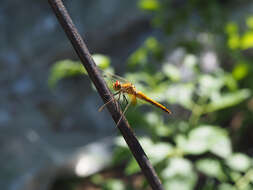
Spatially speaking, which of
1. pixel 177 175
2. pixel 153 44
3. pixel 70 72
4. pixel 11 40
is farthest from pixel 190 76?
pixel 11 40

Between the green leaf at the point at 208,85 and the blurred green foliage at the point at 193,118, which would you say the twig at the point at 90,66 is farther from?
the green leaf at the point at 208,85

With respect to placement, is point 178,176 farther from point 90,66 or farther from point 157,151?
point 90,66

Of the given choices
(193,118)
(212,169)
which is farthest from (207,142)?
(193,118)

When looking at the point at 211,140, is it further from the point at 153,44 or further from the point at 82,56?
the point at 153,44

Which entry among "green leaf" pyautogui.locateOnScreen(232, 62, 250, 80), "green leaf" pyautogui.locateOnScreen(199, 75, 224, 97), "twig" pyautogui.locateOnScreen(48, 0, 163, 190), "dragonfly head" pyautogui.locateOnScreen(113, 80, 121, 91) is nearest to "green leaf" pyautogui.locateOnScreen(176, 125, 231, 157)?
"green leaf" pyautogui.locateOnScreen(199, 75, 224, 97)

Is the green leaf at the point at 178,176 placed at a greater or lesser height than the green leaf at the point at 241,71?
lesser

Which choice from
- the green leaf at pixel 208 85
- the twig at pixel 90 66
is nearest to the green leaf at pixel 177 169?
the green leaf at pixel 208 85

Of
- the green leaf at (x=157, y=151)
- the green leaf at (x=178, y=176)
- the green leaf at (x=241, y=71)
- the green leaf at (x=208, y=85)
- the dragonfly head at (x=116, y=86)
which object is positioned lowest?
the green leaf at (x=178, y=176)
